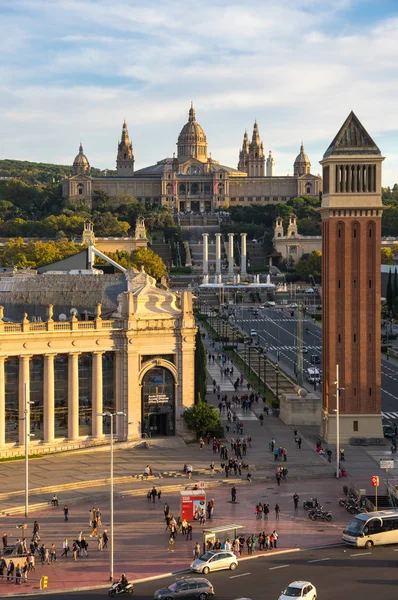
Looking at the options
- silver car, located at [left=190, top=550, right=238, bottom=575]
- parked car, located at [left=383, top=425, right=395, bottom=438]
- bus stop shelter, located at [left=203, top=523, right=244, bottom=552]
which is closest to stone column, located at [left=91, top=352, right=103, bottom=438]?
parked car, located at [left=383, top=425, right=395, bottom=438]

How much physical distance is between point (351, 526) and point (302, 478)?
14.1 metres

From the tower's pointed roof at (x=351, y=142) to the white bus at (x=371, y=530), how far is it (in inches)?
Answer: 1251

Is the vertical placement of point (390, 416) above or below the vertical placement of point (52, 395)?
below

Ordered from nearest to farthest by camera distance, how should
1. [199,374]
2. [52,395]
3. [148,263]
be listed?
[52,395] → [199,374] → [148,263]

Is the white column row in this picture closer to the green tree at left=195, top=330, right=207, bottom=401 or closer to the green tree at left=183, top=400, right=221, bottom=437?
the green tree at left=183, top=400, right=221, bottom=437

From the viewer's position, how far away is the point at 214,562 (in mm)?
50062

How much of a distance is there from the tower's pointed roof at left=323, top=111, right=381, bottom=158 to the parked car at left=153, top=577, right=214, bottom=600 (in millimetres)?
41145

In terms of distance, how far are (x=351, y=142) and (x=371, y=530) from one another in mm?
33662

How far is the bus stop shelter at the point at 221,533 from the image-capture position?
5316cm

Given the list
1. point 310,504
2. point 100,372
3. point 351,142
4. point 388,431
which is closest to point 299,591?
A: point 310,504

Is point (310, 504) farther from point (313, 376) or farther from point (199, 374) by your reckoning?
point (313, 376)

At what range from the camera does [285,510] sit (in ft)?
201

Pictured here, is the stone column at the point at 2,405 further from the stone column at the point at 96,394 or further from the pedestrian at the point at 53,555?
the pedestrian at the point at 53,555

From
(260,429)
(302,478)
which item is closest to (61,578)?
(302,478)
